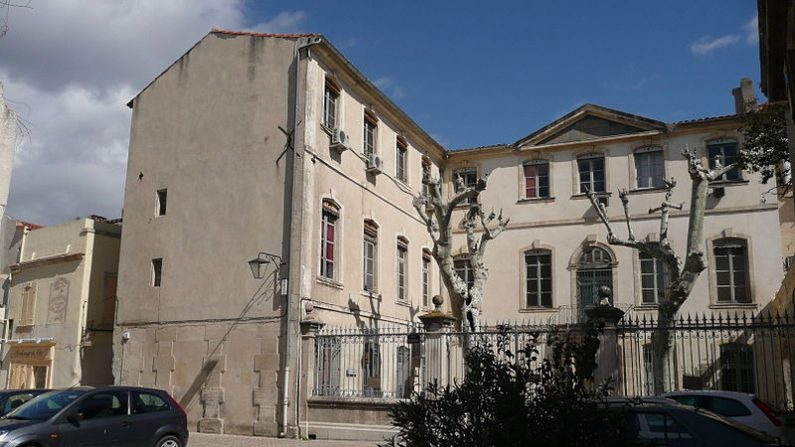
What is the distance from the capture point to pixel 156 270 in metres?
20.1

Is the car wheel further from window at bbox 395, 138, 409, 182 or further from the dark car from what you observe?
window at bbox 395, 138, 409, 182

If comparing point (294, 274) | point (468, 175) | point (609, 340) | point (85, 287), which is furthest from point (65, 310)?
point (609, 340)

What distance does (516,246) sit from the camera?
2581 centimetres

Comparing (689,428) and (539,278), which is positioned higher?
(539,278)

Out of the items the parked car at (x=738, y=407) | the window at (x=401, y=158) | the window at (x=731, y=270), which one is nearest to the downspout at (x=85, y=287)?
the window at (x=401, y=158)

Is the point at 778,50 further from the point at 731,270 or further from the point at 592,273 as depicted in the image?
the point at 592,273

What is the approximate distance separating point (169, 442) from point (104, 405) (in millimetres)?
1221

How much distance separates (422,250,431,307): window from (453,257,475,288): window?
1.00 m

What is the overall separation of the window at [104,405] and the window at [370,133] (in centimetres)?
1151

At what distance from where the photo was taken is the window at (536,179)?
26.2 meters

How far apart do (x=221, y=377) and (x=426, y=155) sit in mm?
11526

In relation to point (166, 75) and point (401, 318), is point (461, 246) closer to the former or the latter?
point (401, 318)

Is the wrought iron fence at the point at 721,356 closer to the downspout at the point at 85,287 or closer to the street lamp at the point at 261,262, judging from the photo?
the street lamp at the point at 261,262

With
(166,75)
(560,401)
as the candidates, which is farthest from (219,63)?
(560,401)
